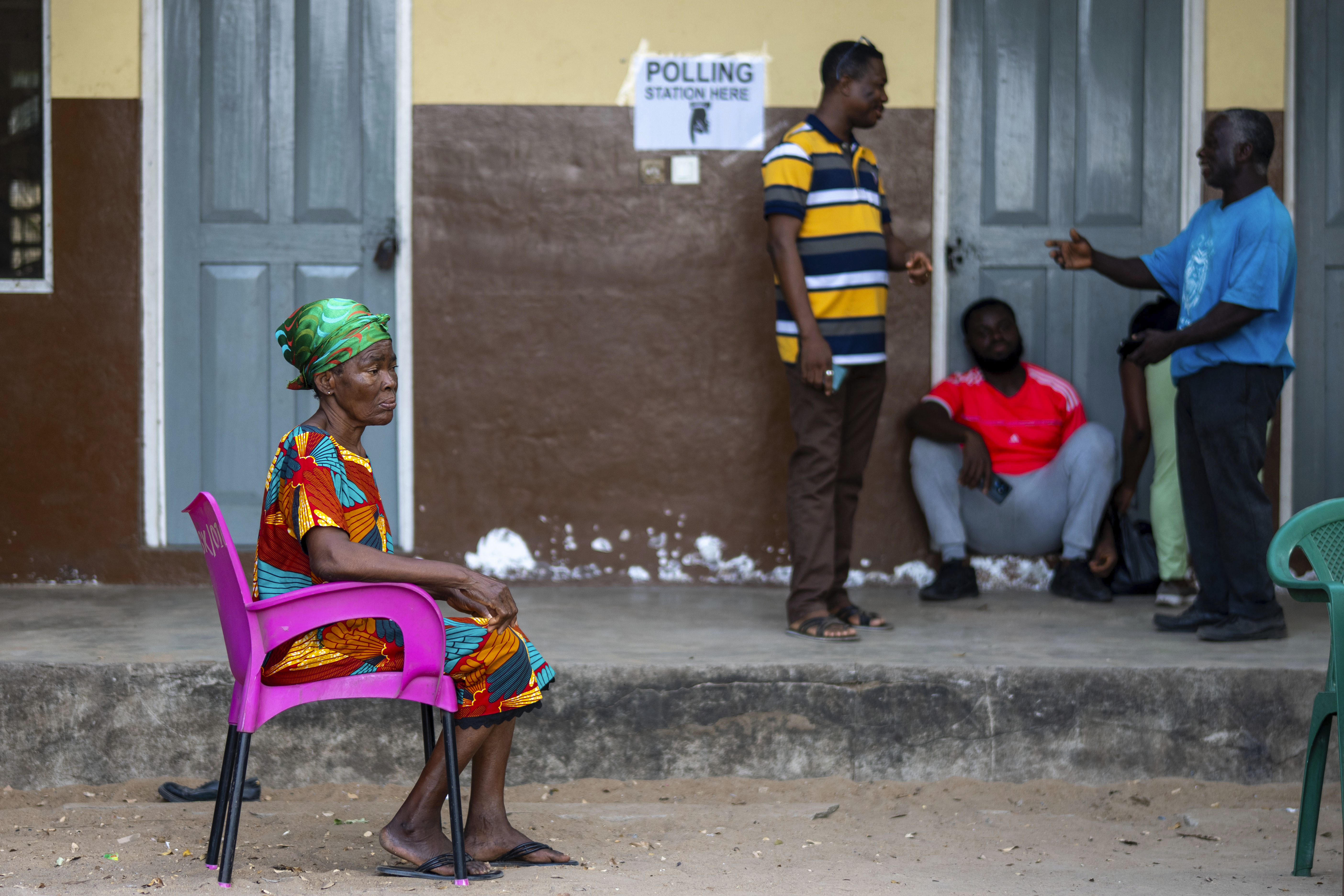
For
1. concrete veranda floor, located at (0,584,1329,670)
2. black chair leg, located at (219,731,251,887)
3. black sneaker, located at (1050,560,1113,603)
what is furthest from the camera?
black sneaker, located at (1050,560,1113,603)

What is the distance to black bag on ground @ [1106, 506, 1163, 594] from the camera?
5.28 metres

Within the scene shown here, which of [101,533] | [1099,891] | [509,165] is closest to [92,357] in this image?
[101,533]

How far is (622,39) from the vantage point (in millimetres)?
5285

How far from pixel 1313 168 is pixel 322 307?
4159 mm

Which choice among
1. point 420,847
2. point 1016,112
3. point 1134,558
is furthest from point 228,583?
point 1016,112

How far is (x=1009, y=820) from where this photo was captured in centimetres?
377

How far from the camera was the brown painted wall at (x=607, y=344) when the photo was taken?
5320mm

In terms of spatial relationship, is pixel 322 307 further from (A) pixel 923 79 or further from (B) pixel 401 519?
(A) pixel 923 79

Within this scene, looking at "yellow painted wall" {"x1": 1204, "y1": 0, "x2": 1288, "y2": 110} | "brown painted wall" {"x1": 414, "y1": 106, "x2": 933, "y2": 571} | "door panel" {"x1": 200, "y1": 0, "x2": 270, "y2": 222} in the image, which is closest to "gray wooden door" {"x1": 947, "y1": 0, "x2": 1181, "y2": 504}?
"yellow painted wall" {"x1": 1204, "y1": 0, "x2": 1288, "y2": 110}

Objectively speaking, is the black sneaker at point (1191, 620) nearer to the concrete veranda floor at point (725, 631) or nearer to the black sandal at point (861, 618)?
the concrete veranda floor at point (725, 631)

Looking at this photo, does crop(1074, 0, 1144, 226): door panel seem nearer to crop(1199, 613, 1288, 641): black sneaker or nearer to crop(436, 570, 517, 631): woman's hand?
crop(1199, 613, 1288, 641): black sneaker

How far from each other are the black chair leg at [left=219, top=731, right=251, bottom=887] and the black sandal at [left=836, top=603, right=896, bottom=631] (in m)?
2.26

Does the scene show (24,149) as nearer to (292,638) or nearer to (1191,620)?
(292,638)

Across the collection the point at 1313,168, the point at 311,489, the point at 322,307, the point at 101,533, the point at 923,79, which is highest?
the point at 923,79
